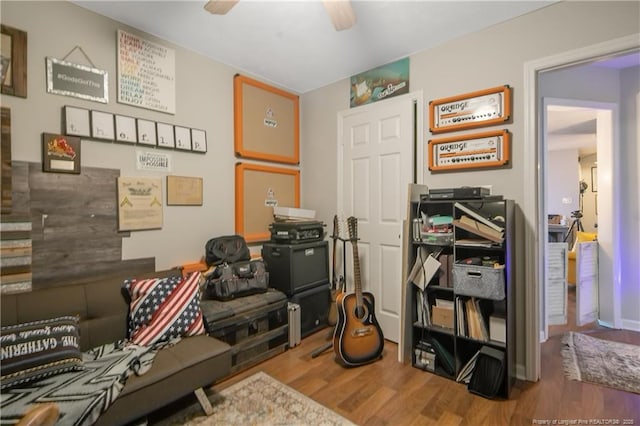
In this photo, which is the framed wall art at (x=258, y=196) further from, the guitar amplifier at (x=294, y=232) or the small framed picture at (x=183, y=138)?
the small framed picture at (x=183, y=138)

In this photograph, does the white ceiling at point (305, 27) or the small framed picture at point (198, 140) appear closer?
the white ceiling at point (305, 27)

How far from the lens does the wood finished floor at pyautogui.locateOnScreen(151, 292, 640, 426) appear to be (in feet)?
5.84

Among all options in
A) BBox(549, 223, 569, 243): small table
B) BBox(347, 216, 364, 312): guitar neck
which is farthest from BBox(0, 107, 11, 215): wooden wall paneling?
BBox(549, 223, 569, 243): small table

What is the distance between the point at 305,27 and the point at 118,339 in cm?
252

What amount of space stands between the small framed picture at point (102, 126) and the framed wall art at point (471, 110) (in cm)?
248

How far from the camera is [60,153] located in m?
1.99

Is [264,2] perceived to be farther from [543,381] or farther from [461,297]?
Answer: [543,381]

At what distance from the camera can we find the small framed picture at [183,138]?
2563mm

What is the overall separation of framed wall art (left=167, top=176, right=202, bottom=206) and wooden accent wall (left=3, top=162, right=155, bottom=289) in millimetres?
393

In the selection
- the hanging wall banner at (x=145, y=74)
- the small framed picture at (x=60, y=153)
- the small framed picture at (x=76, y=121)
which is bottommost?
the small framed picture at (x=60, y=153)

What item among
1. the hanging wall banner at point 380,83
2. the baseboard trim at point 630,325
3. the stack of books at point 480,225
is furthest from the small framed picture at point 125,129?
the baseboard trim at point 630,325

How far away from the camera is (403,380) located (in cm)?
219

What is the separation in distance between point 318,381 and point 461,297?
1.19 metres

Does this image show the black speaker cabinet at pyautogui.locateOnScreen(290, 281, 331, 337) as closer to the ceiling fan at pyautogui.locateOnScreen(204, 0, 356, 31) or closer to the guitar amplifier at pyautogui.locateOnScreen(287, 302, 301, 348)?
the guitar amplifier at pyautogui.locateOnScreen(287, 302, 301, 348)
